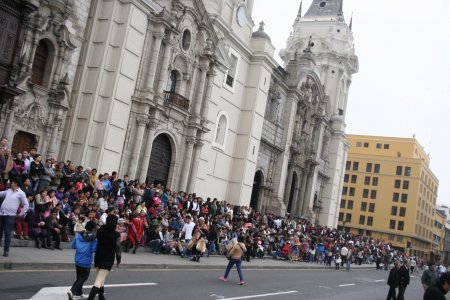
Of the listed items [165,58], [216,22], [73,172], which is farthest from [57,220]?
[216,22]

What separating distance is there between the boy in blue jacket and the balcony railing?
1921 centimetres

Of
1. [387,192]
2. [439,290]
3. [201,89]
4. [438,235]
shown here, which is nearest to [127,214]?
[439,290]

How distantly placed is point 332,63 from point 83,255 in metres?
54.1

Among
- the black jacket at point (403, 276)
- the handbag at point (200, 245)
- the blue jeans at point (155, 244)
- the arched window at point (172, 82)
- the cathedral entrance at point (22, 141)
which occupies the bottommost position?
the blue jeans at point (155, 244)

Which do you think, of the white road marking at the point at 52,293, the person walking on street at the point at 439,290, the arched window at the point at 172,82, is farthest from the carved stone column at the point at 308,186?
the person walking on street at the point at 439,290

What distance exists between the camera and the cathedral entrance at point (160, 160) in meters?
28.6

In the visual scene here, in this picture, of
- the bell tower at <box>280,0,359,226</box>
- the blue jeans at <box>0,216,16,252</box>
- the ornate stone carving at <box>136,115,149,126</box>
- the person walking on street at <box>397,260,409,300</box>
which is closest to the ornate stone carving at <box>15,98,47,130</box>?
the ornate stone carving at <box>136,115,149,126</box>

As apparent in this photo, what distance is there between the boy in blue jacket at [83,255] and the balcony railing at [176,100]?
19207 millimetres

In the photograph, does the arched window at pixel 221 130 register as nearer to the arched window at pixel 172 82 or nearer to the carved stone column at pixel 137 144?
the arched window at pixel 172 82

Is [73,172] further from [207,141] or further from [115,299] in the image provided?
[207,141]

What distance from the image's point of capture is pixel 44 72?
73.8 feet

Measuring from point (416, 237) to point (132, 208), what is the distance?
8179cm

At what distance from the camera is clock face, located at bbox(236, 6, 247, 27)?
35559 mm

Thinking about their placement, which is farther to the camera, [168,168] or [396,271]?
[168,168]
